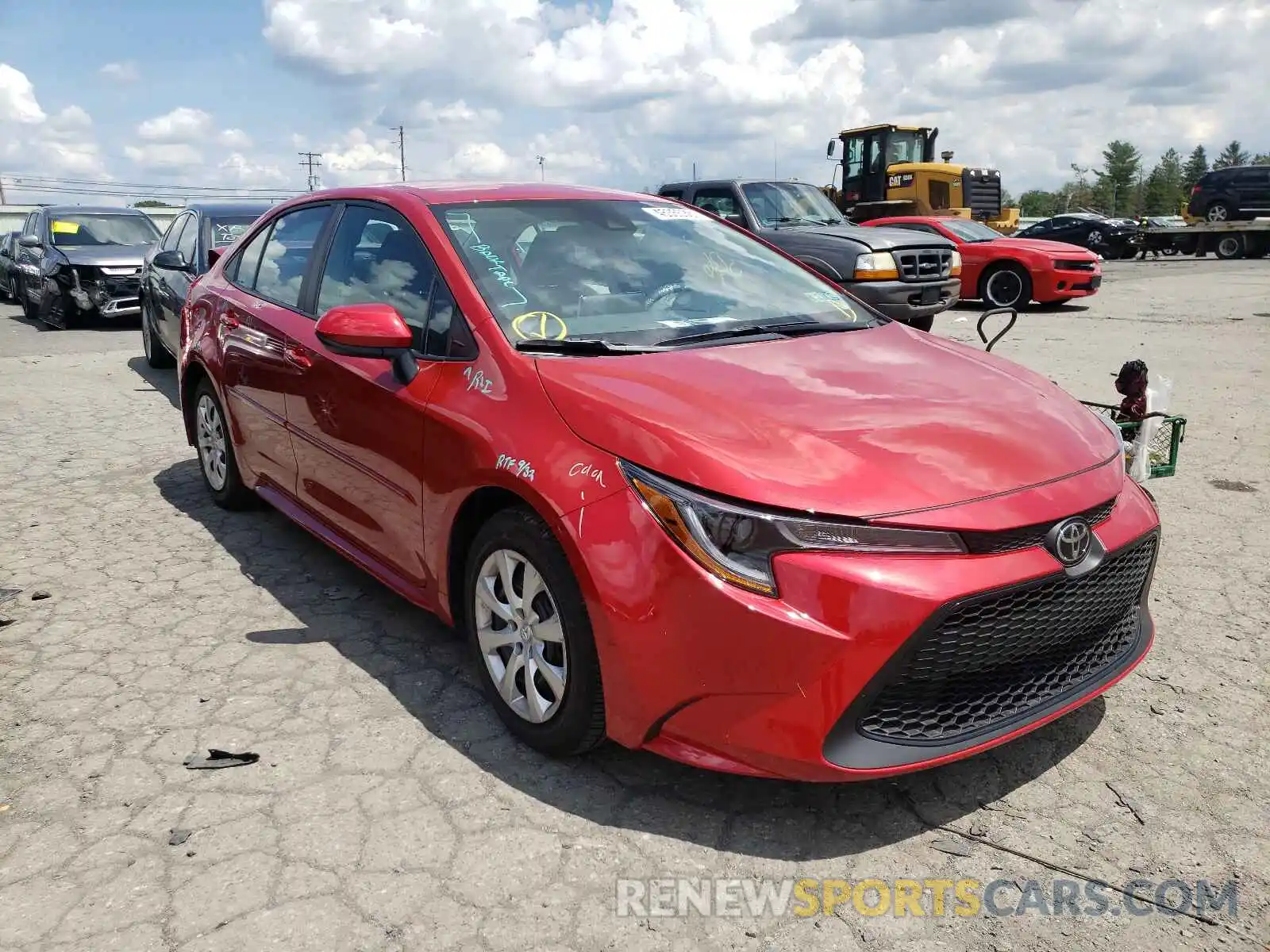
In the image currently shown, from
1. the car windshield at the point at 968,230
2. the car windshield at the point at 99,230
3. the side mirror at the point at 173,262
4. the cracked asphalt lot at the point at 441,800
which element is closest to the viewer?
the cracked asphalt lot at the point at 441,800

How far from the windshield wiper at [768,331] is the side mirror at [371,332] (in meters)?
0.84

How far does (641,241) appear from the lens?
12.4ft

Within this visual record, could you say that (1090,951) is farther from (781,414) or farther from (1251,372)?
(1251,372)

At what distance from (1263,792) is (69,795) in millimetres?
3283

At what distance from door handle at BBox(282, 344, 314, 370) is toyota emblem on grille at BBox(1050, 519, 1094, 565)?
275cm

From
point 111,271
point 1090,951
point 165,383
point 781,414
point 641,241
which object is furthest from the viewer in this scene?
point 111,271

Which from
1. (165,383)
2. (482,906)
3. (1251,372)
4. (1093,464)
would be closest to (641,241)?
(1093,464)

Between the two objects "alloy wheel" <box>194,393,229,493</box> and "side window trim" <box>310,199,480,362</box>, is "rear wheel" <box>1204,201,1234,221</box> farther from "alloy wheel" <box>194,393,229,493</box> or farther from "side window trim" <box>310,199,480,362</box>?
"side window trim" <box>310,199,480,362</box>

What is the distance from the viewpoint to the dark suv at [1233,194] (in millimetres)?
27562

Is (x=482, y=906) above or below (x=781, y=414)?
below

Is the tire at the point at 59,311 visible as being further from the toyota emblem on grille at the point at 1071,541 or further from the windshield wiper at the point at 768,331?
the toyota emblem on grille at the point at 1071,541

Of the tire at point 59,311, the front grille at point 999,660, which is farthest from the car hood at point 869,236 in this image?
the tire at point 59,311

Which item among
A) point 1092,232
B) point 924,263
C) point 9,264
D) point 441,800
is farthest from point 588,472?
point 1092,232

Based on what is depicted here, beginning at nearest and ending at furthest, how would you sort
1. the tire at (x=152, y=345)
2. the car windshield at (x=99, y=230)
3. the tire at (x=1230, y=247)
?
the tire at (x=152, y=345) → the car windshield at (x=99, y=230) → the tire at (x=1230, y=247)
